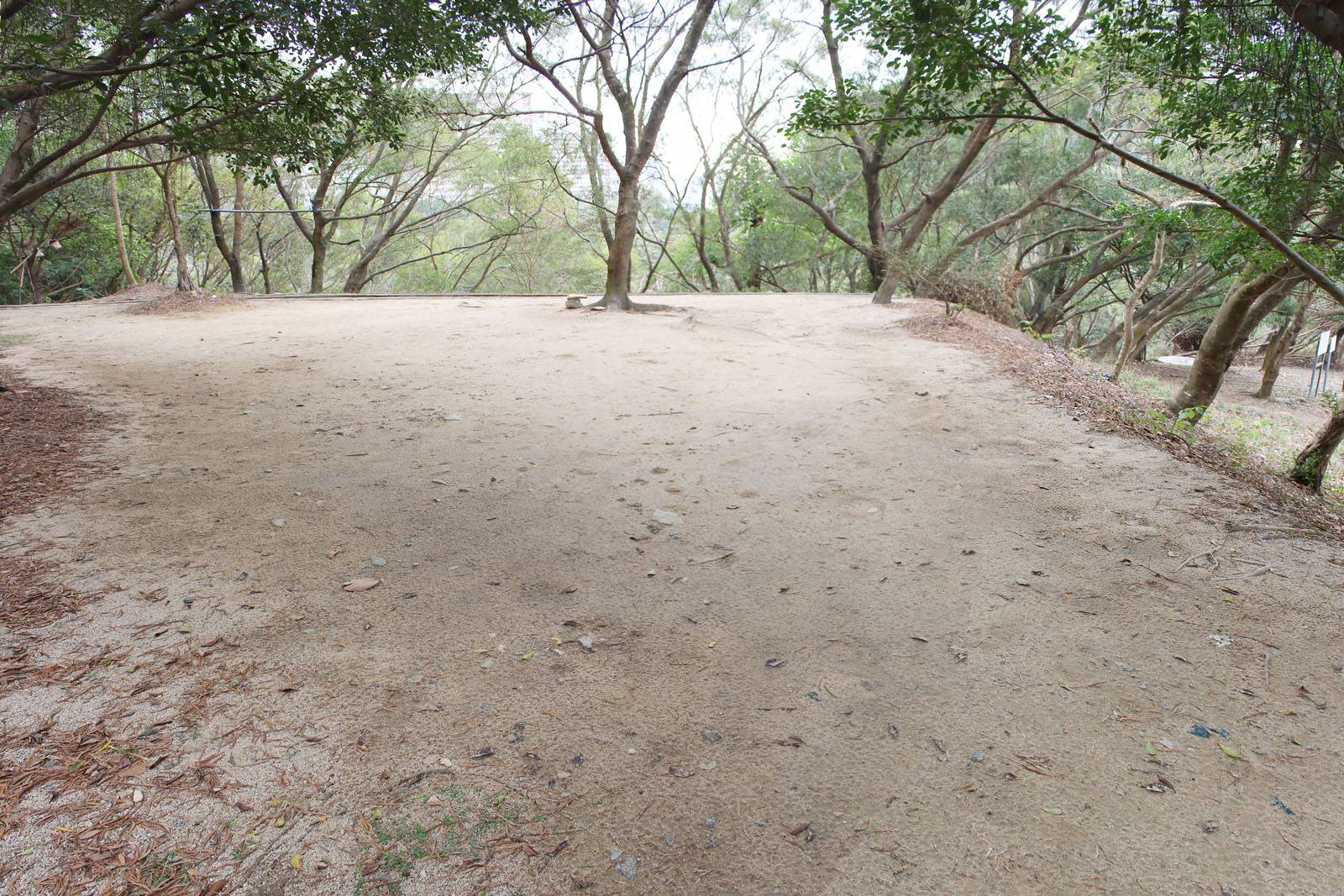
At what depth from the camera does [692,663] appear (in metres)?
2.43

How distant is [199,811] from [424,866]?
23.3 inches

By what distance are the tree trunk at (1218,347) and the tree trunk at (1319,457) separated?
209 centimetres

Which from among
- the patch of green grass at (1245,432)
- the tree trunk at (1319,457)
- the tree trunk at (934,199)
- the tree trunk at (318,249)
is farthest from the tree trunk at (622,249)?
the tree trunk at (318,249)

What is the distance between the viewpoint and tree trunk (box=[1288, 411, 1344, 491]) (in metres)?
5.11

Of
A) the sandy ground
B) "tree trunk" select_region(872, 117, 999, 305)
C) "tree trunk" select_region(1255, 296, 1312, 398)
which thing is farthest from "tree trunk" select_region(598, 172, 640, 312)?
"tree trunk" select_region(1255, 296, 1312, 398)

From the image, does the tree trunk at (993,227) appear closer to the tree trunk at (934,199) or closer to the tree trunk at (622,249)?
the tree trunk at (934,199)

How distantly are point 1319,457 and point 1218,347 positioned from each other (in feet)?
10.6

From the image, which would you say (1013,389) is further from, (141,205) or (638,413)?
(141,205)

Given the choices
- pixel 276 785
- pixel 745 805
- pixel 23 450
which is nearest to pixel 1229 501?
pixel 745 805

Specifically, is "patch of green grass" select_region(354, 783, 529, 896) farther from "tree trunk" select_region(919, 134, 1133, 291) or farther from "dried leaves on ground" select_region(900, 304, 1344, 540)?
"tree trunk" select_region(919, 134, 1133, 291)

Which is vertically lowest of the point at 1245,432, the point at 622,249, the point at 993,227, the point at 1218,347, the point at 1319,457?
the point at 1245,432

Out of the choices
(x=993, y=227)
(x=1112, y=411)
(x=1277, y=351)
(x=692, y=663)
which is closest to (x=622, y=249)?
(x=993, y=227)

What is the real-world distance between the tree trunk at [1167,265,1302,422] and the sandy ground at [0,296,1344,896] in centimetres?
439

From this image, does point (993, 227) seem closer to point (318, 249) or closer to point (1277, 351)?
point (1277, 351)
